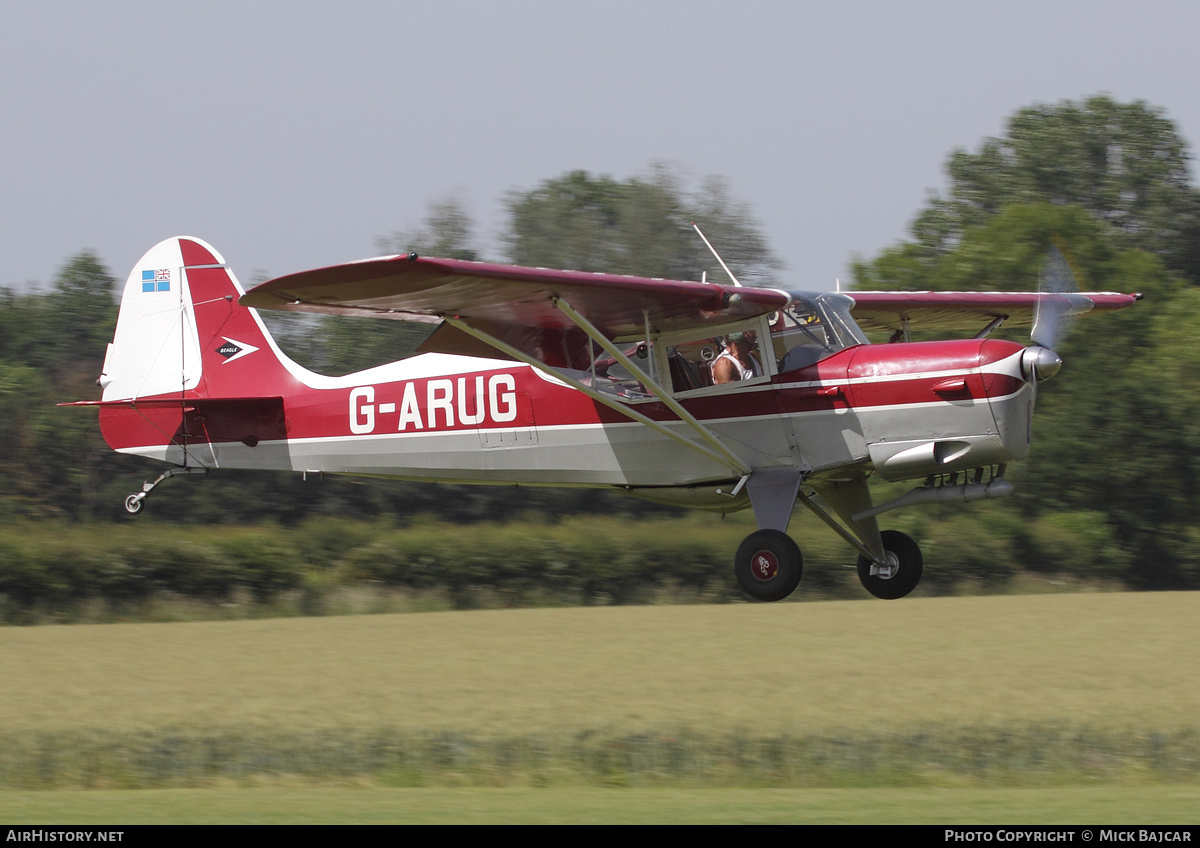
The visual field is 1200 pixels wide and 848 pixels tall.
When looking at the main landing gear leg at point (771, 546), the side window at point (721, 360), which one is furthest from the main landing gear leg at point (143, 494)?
the main landing gear leg at point (771, 546)

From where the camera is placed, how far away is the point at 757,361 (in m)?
12.3

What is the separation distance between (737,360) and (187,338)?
21.5 feet

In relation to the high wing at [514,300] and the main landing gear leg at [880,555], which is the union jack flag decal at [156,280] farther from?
the main landing gear leg at [880,555]

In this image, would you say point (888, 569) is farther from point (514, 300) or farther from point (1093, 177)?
point (1093, 177)

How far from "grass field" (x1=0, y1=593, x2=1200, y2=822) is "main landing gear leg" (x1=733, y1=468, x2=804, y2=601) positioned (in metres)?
1.20

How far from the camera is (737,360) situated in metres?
12.4

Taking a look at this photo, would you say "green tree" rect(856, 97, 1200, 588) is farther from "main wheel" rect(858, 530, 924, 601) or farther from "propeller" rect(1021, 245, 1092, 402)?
"main wheel" rect(858, 530, 924, 601)

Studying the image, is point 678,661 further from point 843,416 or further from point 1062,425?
point 1062,425

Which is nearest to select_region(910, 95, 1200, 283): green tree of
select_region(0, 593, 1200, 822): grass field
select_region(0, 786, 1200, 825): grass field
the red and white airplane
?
select_region(0, 593, 1200, 822): grass field

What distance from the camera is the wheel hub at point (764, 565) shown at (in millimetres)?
11992

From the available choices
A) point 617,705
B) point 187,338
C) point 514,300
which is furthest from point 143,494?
point 617,705
